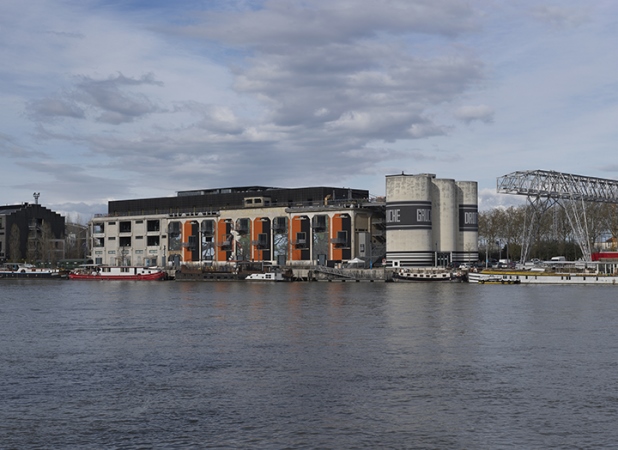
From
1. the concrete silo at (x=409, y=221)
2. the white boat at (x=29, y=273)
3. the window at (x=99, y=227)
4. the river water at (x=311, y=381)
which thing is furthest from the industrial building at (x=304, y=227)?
the river water at (x=311, y=381)

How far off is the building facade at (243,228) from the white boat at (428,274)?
1131 cm

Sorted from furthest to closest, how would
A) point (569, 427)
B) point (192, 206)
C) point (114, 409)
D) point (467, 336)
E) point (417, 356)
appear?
point (192, 206), point (467, 336), point (417, 356), point (114, 409), point (569, 427)

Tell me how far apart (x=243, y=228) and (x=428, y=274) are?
3963 centimetres

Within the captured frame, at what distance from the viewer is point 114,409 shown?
30.7m

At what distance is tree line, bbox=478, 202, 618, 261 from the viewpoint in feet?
573

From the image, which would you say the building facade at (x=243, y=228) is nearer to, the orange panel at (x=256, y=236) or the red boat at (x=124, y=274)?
the orange panel at (x=256, y=236)

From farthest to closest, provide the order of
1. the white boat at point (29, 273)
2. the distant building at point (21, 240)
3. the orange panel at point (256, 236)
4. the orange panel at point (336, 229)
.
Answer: the distant building at point (21, 240)
the white boat at point (29, 273)
the orange panel at point (256, 236)
the orange panel at point (336, 229)

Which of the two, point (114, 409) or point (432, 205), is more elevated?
point (432, 205)

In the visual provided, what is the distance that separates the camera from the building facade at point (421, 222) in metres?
137

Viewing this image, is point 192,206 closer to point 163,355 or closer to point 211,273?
point 211,273

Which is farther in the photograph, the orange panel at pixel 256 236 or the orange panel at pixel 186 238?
the orange panel at pixel 186 238

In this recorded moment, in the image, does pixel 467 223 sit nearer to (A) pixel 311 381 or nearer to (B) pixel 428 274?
(B) pixel 428 274

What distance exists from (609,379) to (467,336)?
16.0 metres

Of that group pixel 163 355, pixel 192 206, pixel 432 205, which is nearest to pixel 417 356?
pixel 163 355
